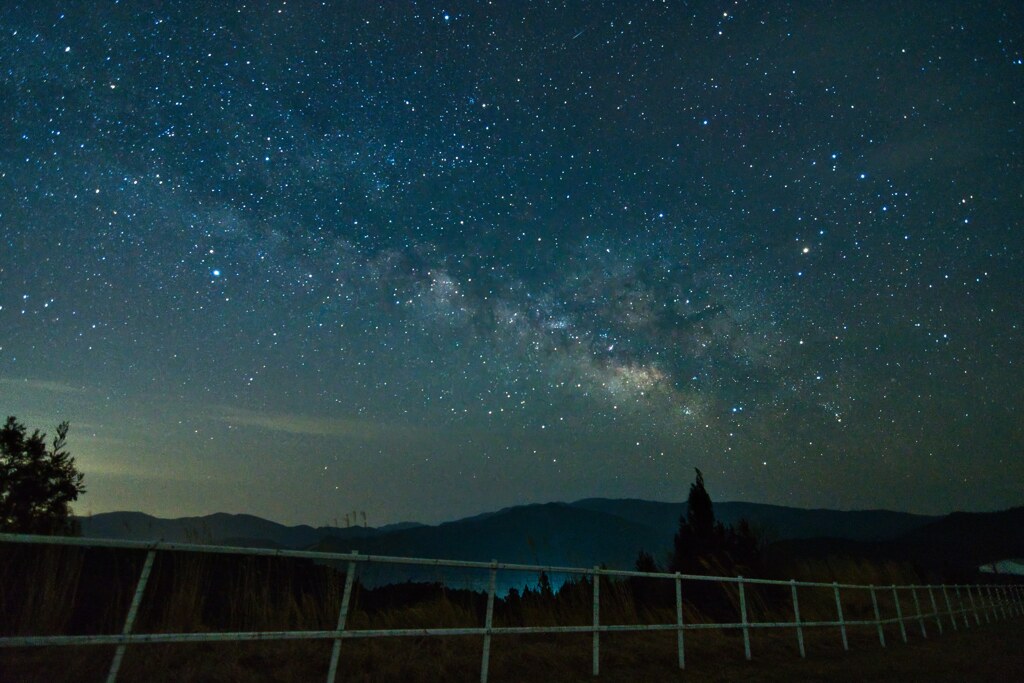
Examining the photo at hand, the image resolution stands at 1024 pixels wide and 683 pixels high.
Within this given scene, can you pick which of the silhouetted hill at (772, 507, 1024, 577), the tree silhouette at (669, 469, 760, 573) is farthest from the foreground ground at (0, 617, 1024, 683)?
the silhouetted hill at (772, 507, 1024, 577)

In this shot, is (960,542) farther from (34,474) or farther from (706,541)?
(34,474)

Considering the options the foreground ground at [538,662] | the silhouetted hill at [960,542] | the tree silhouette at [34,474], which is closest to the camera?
the foreground ground at [538,662]

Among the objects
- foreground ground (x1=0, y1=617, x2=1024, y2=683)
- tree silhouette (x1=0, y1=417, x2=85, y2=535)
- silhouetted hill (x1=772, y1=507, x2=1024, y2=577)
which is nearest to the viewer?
foreground ground (x1=0, y1=617, x2=1024, y2=683)

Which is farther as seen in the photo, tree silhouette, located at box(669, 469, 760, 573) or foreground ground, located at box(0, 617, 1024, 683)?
tree silhouette, located at box(669, 469, 760, 573)

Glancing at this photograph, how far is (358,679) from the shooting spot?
6.49m

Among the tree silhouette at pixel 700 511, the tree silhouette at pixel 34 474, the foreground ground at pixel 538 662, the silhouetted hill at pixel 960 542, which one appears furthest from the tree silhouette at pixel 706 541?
the silhouetted hill at pixel 960 542

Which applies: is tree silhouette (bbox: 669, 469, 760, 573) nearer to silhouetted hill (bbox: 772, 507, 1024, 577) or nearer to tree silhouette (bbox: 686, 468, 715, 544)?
tree silhouette (bbox: 686, 468, 715, 544)

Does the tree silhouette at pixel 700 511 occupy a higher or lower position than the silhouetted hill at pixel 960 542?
lower

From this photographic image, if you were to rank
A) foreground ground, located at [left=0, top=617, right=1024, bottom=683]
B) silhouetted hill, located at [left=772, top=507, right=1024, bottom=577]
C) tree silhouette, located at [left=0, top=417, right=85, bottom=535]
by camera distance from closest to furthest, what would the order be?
1. foreground ground, located at [left=0, top=617, right=1024, bottom=683]
2. tree silhouette, located at [left=0, top=417, right=85, bottom=535]
3. silhouetted hill, located at [left=772, top=507, right=1024, bottom=577]

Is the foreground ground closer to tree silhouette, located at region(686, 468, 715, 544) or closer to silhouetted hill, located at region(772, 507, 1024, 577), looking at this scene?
tree silhouette, located at region(686, 468, 715, 544)

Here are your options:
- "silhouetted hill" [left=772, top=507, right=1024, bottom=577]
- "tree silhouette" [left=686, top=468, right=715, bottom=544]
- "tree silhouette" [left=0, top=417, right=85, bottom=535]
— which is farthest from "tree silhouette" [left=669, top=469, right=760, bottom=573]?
"silhouetted hill" [left=772, top=507, right=1024, bottom=577]

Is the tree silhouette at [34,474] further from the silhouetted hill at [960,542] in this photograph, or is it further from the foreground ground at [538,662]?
the silhouetted hill at [960,542]

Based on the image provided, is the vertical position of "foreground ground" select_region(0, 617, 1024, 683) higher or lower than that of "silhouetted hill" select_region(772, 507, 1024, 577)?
lower

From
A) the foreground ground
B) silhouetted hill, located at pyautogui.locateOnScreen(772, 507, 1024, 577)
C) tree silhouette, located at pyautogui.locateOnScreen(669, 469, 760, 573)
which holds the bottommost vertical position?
the foreground ground
